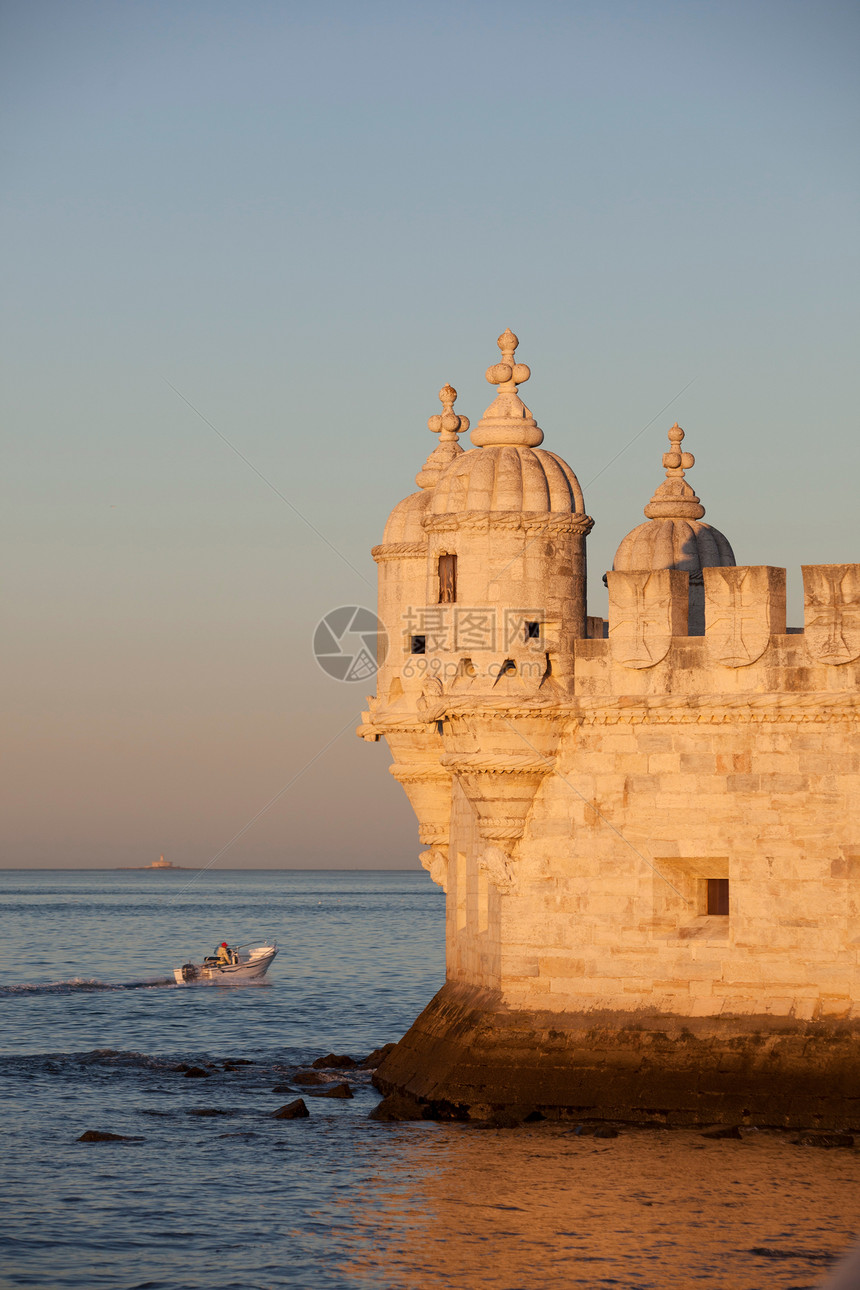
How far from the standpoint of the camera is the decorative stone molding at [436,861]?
3050 centimetres

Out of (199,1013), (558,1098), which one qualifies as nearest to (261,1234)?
(558,1098)

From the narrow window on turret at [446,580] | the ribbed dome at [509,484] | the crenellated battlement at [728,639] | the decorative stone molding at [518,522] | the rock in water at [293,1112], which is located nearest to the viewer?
the crenellated battlement at [728,639]

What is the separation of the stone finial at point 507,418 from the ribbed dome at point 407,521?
14.1ft

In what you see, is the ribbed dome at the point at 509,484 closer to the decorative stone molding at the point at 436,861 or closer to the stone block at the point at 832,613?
the stone block at the point at 832,613

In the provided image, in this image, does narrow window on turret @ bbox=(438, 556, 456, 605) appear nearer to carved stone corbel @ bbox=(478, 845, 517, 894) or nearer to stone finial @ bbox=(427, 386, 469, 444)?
carved stone corbel @ bbox=(478, 845, 517, 894)

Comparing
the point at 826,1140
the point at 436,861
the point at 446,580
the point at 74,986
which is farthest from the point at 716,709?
the point at 74,986

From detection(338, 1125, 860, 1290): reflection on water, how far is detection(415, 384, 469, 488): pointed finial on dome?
1270 cm

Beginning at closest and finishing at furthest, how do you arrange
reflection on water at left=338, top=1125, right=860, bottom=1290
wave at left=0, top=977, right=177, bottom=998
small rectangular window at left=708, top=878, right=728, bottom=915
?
reflection on water at left=338, top=1125, right=860, bottom=1290 < small rectangular window at left=708, top=878, right=728, bottom=915 < wave at left=0, top=977, right=177, bottom=998

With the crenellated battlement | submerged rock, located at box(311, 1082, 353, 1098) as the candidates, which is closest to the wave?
submerged rock, located at box(311, 1082, 353, 1098)

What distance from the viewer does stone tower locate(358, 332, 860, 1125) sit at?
23266 mm

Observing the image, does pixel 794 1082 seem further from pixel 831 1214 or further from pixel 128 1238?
pixel 128 1238

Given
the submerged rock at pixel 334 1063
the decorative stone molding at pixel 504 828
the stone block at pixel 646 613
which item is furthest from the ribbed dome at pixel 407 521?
the submerged rock at pixel 334 1063

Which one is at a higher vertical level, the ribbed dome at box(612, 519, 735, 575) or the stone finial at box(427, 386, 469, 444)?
the stone finial at box(427, 386, 469, 444)

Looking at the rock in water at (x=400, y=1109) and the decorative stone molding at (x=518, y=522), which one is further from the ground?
the decorative stone molding at (x=518, y=522)
